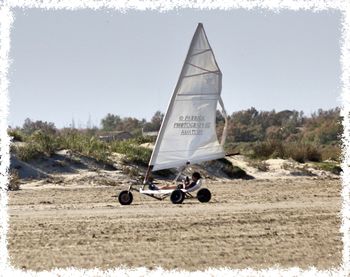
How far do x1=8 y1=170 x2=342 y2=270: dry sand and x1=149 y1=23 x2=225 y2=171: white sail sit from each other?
1.18 metres

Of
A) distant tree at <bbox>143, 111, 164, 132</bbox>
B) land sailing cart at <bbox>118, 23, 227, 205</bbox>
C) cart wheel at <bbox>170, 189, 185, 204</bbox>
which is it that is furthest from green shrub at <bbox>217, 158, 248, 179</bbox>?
distant tree at <bbox>143, 111, 164, 132</bbox>

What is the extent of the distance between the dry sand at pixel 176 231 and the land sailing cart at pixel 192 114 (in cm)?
117

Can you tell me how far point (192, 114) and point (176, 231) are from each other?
23.4 ft

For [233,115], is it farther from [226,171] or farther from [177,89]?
[177,89]

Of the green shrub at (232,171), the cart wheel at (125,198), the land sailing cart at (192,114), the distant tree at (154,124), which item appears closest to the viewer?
the cart wheel at (125,198)

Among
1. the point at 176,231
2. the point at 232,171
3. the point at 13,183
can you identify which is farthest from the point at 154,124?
the point at 176,231

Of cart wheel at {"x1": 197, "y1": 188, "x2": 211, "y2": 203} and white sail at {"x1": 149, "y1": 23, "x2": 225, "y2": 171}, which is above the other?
white sail at {"x1": 149, "y1": 23, "x2": 225, "y2": 171}

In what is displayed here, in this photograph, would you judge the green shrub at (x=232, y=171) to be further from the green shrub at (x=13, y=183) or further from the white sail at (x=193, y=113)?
the white sail at (x=193, y=113)

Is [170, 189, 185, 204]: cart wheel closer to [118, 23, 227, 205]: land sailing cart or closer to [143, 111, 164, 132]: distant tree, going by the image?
[118, 23, 227, 205]: land sailing cart

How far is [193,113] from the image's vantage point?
66.4 feet

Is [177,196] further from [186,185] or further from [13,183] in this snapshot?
[13,183]

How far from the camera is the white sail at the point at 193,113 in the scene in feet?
65.9

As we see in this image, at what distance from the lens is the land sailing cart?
2008cm

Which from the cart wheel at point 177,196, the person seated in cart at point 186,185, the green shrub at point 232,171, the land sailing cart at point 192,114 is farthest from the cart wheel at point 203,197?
the green shrub at point 232,171
